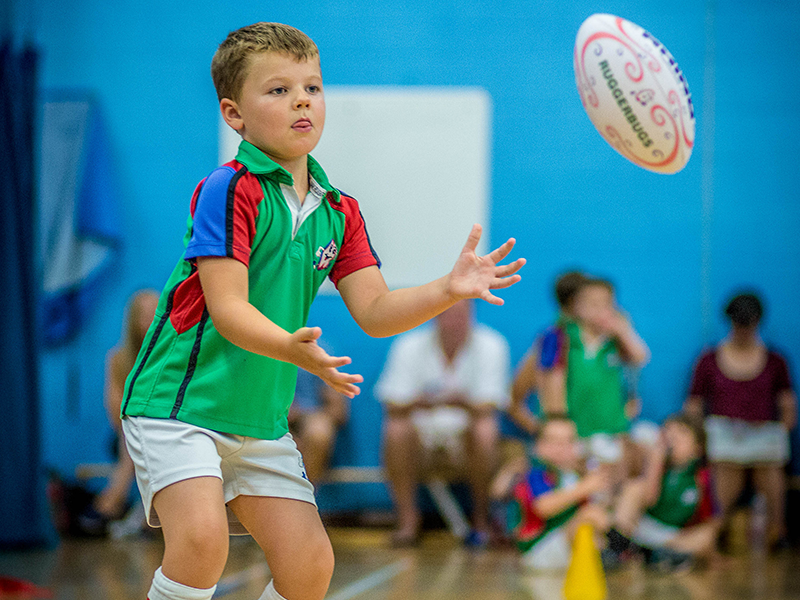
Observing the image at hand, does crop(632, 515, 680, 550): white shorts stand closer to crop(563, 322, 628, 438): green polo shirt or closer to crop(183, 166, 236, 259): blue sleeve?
crop(563, 322, 628, 438): green polo shirt

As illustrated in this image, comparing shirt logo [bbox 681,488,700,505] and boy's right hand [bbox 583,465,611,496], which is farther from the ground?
boy's right hand [bbox 583,465,611,496]

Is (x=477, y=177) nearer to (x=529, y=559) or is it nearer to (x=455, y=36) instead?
(x=455, y=36)

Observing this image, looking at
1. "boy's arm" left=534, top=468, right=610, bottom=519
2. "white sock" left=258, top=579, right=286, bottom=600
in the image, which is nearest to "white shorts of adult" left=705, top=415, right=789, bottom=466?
"boy's arm" left=534, top=468, right=610, bottom=519

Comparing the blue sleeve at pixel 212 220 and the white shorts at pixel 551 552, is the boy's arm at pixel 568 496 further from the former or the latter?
the blue sleeve at pixel 212 220

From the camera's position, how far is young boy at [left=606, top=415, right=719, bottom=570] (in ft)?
15.9

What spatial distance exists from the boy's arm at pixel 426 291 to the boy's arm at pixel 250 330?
0.93 ft

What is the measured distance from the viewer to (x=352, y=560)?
15.3 feet

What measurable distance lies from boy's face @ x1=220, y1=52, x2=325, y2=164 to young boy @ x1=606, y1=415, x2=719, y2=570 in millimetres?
3496

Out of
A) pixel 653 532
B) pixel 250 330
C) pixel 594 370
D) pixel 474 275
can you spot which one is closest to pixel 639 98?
pixel 474 275

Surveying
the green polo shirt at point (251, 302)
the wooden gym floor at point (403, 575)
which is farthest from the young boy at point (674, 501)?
the green polo shirt at point (251, 302)

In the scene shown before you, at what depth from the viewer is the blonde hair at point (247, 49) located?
1.84m

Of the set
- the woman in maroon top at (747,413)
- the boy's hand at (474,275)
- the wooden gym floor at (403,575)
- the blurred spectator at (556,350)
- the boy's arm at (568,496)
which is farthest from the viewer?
the woman in maroon top at (747,413)

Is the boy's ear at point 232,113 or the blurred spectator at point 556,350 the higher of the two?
the boy's ear at point 232,113

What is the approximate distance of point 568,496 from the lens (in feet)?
14.7
